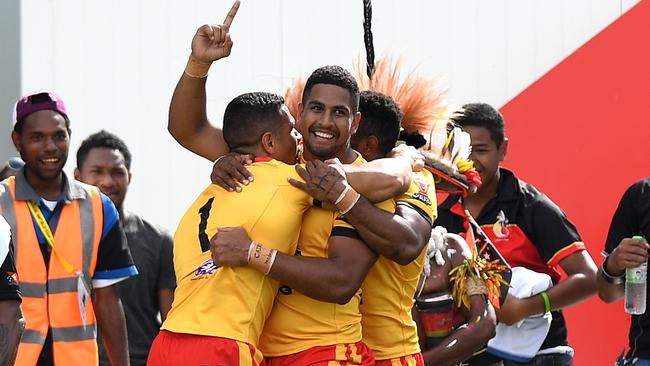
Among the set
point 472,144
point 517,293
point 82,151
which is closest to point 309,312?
point 517,293

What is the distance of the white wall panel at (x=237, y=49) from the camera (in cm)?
835

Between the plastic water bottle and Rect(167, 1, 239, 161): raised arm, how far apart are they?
2.12 meters

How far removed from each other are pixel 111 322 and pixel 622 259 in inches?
95.6

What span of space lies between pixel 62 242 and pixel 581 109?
3.97 meters

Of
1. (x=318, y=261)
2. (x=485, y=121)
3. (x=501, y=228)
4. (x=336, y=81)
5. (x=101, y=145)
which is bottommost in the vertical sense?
(x=501, y=228)

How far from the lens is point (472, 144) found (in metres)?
7.25

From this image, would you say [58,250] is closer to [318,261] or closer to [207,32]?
[207,32]

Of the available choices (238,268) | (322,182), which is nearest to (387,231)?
(322,182)

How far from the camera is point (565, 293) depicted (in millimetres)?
6816

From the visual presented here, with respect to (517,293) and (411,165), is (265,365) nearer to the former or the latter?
(411,165)

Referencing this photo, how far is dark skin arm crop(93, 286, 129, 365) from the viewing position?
6.27 metres

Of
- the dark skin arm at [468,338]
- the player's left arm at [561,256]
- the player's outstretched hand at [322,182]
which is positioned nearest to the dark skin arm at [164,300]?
the player's left arm at [561,256]

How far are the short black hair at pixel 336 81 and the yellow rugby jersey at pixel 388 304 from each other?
0.42 metres

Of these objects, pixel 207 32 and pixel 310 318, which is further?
pixel 207 32
